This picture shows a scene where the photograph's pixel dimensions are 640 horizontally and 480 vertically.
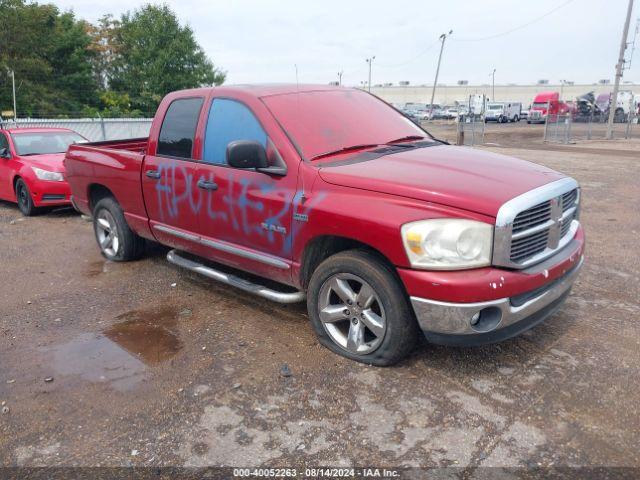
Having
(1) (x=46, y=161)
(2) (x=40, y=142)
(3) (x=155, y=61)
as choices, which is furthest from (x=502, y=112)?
(1) (x=46, y=161)

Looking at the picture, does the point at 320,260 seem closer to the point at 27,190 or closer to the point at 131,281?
the point at 131,281

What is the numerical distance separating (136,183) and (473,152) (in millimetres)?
3190

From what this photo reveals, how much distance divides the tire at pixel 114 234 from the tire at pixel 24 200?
134 inches

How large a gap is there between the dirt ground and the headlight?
83cm

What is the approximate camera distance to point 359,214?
347cm

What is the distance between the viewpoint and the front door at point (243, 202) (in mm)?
4023

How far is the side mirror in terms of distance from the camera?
3.84 meters

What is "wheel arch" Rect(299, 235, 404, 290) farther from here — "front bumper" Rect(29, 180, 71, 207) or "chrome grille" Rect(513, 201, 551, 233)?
"front bumper" Rect(29, 180, 71, 207)

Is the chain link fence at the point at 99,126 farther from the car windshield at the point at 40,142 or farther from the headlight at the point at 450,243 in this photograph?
the headlight at the point at 450,243

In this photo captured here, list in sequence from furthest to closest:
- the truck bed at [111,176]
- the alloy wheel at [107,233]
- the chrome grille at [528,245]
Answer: the alloy wheel at [107,233], the truck bed at [111,176], the chrome grille at [528,245]

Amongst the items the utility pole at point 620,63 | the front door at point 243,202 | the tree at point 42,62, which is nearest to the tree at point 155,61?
the tree at point 42,62

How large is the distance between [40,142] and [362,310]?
842cm

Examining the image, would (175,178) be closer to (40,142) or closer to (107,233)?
(107,233)

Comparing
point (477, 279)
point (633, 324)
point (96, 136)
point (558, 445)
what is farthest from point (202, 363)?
point (96, 136)
